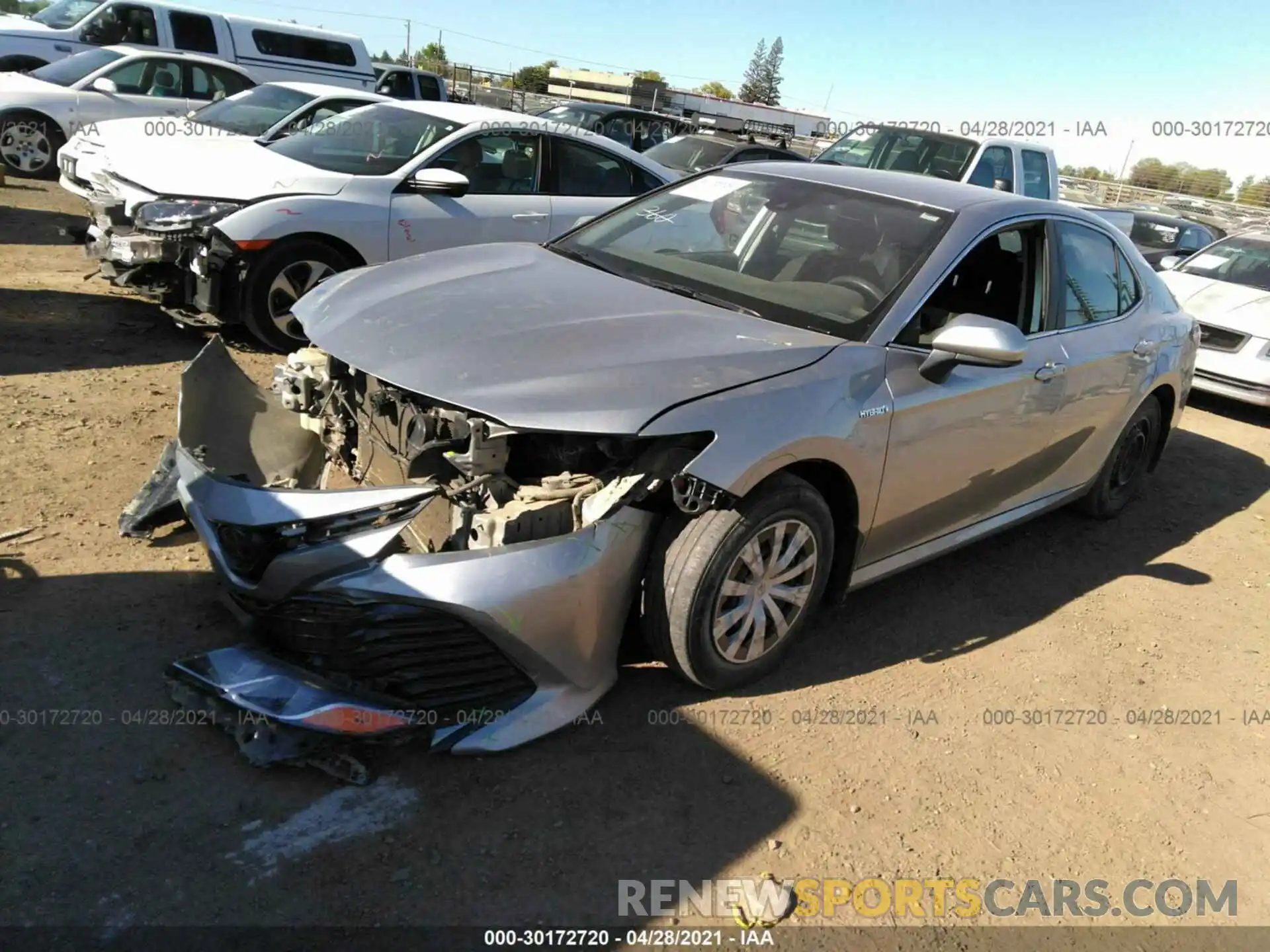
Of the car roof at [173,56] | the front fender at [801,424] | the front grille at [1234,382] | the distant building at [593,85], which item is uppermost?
the distant building at [593,85]

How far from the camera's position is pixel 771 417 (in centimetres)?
307

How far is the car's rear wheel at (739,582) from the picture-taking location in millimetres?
3062

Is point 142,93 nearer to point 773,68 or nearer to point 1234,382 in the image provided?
point 1234,382

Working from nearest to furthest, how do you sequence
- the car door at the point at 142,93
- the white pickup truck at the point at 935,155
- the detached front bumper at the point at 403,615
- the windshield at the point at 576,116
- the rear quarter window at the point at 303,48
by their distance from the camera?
the detached front bumper at the point at 403,615 → the white pickup truck at the point at 935,155 → the car door at the point at 142,93 → the windshield at the point at 576,116 → the rear quarter window at the point at 303,48

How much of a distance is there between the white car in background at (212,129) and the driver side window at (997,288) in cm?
525

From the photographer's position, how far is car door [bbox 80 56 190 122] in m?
11.8

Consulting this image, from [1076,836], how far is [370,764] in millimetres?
2202

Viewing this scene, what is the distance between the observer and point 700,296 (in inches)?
147

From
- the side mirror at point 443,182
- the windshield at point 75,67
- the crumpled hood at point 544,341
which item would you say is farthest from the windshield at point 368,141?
the windshield at point 75,67

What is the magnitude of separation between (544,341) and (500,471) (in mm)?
473

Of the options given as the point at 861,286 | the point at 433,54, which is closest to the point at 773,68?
the point at 433,54

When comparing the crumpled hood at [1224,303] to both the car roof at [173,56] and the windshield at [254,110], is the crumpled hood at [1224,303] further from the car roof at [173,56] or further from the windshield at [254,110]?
the car roof at [173,56]

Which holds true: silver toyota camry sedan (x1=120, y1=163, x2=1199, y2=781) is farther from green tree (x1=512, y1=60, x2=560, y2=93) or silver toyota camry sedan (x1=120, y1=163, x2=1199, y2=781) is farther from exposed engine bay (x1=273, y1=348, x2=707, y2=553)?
green tree (x1=512, y1=60, x2=560, y2=93)

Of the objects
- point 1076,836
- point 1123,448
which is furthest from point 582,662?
point 1123,448
